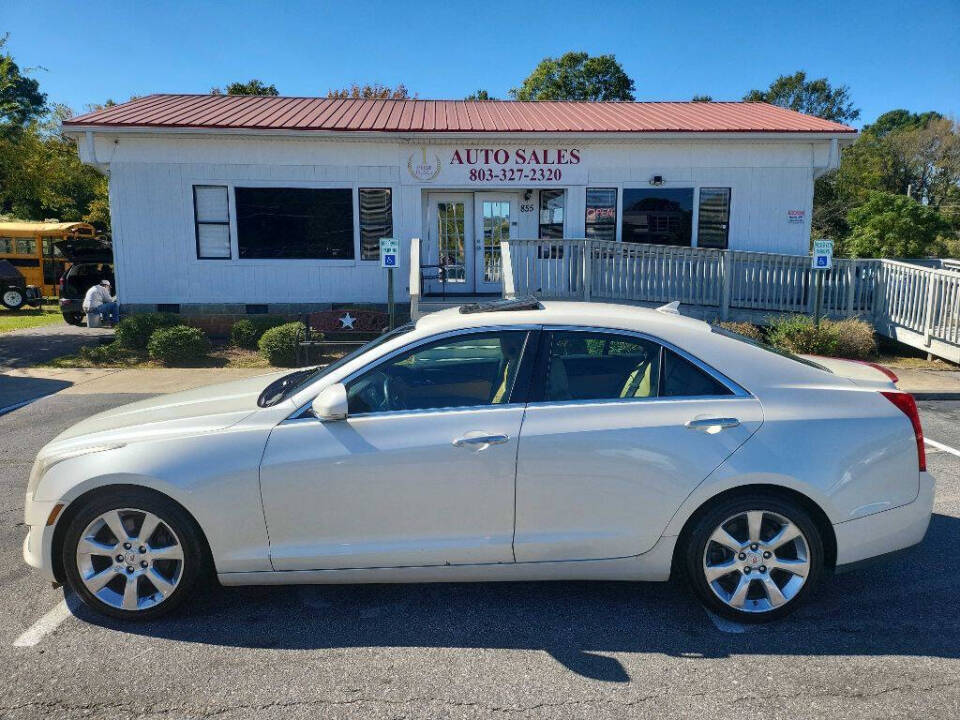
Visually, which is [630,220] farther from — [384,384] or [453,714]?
[453,714]

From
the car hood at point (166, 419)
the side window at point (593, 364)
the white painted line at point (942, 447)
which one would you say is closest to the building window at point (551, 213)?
the white painted line at point (942, 447)

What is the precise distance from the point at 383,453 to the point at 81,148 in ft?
41.7

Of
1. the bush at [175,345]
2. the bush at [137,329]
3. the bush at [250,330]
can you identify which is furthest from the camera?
the bush at [250,330]

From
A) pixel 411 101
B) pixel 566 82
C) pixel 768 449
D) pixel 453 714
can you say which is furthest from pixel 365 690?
pixel 566 82

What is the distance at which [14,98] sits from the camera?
16.4 m

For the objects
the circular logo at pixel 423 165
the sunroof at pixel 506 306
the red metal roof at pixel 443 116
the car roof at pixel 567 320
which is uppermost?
the red metal roof at pixel 443 116

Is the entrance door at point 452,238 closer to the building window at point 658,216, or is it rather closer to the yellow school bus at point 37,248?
the building window at point 658,216

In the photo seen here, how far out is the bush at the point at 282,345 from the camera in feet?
38.2

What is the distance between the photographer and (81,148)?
13227mm

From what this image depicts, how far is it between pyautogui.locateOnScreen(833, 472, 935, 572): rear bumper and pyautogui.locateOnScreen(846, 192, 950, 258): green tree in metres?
31.4

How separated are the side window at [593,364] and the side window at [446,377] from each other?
193 millimetres

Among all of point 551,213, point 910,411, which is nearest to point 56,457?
point 910,411

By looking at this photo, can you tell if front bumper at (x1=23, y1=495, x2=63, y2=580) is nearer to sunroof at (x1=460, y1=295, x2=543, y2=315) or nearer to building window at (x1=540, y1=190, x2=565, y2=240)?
sunroof at (x1=460, y1=295, x2=543, y2=315)

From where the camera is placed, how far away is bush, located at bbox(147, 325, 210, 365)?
11.9 meters
